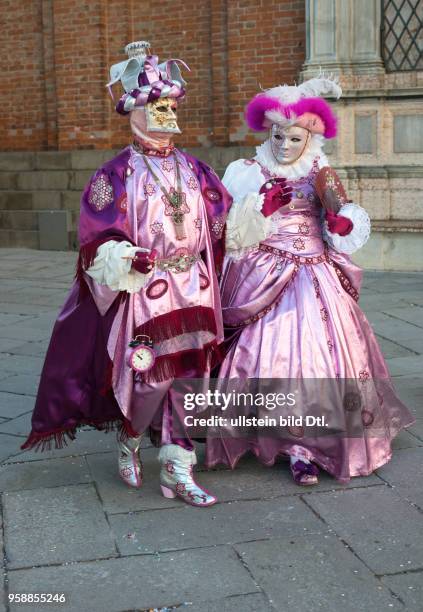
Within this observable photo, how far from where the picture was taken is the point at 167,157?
3.85 metres

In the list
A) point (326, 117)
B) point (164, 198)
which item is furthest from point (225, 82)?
point (164, 198)

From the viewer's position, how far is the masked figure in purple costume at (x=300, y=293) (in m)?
4.08

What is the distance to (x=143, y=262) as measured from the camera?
11.6ft

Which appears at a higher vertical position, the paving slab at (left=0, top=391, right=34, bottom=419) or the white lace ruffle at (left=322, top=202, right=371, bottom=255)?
the white lace ruffle at (left=322, top=202, right=371, bottom=255)

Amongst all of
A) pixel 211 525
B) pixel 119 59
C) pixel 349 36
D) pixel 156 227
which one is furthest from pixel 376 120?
pixel 211 525

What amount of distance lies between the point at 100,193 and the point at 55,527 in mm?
1328

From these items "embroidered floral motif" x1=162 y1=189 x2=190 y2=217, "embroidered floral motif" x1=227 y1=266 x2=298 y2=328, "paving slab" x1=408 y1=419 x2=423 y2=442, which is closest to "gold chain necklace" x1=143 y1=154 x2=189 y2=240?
"embroidered floral motif" x1=162 y1=189 x2=190 y2=217

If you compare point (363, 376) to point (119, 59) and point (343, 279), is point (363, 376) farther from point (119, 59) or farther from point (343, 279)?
point (119, 59)

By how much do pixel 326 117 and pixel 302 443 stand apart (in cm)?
152

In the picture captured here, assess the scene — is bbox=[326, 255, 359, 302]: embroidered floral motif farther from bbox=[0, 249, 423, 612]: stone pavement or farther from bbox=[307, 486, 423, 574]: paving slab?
bbox=[307, 486, 423, 574]: paving slab

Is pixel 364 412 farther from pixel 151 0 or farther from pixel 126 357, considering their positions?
pixel 151 0

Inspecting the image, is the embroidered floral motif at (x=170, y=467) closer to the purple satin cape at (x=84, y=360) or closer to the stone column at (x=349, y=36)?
the purple satin cape at (x=84, y=360)

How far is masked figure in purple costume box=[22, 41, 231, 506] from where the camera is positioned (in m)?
3.70

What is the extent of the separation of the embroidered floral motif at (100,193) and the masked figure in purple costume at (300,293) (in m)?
0.60
